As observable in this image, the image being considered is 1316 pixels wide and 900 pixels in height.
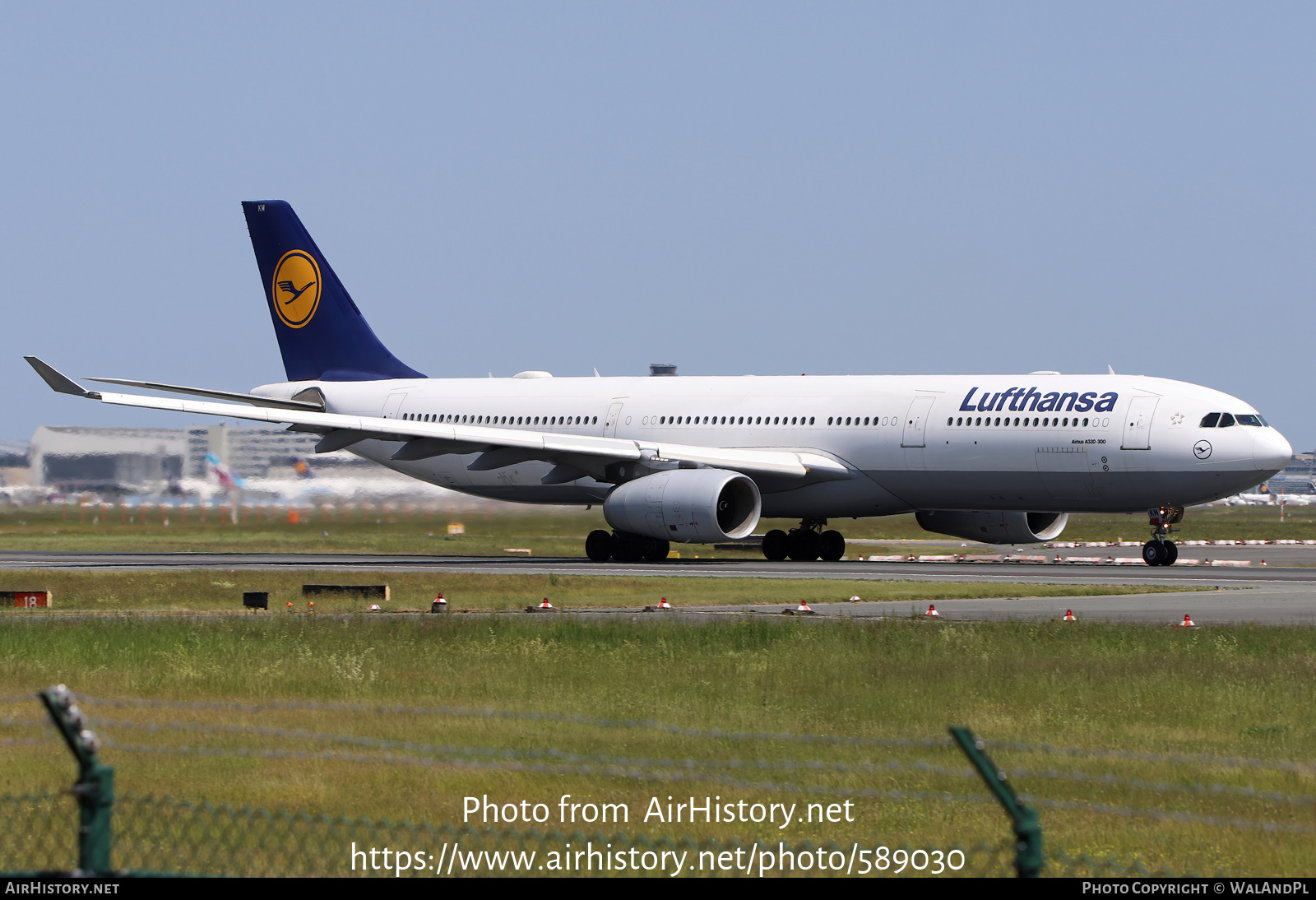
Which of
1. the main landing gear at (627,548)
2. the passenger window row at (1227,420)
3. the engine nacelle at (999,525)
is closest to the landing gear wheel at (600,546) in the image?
the main landing gear at (627,548)

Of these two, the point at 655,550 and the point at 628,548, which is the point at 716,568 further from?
the point at 628,548

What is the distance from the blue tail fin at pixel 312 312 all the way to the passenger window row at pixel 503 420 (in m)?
2.95

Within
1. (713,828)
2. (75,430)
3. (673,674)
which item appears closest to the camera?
(713,828)

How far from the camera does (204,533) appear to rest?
47125mm

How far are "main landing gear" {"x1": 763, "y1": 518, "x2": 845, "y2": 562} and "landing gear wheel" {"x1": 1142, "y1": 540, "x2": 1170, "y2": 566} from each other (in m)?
7.02

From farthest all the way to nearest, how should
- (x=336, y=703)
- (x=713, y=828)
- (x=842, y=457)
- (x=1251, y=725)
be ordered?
(x=842, y=457) < (x=336, y=703) < (x=1251, y=725) < (x=713, y=828)

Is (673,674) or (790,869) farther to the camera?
(673,674)

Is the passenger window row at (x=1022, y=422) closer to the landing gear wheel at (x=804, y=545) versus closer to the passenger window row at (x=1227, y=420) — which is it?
the passenger window row at (x=1227, y=420)

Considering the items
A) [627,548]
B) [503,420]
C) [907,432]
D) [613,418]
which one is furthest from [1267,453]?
[503,420]

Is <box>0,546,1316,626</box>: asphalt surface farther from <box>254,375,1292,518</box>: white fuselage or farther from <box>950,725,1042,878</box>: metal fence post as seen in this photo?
→ <box>950,725,1042,878</box>: metal fence post

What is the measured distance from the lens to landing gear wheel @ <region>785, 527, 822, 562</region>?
38812mm
